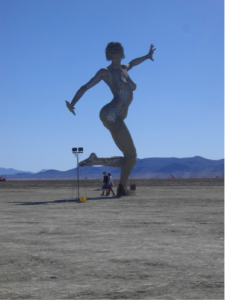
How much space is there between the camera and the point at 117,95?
22.3m

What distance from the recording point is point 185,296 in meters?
4.27

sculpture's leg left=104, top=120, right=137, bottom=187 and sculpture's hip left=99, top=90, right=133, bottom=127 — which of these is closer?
sculpture's hip left=99, top=90, right=133, bottom=127

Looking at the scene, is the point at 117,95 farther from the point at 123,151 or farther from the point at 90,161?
the point at 90,161

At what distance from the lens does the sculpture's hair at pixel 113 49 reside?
22531 millimetres

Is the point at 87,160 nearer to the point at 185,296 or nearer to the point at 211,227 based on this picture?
the point at 211,227

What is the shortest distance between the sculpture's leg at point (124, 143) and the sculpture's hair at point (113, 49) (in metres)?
3.31

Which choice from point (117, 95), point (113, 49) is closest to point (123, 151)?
point (117, 95)

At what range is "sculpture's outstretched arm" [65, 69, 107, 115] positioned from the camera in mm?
21500

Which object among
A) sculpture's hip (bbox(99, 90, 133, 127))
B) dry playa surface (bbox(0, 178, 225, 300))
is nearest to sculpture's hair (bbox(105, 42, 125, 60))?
sculpture's hip (bbox(99, 90, 133, 127))

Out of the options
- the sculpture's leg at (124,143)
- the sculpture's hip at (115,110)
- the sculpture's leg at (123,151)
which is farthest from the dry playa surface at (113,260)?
the sculpture's leg at (124,143)

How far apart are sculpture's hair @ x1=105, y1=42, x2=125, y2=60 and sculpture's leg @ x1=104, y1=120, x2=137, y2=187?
331cm

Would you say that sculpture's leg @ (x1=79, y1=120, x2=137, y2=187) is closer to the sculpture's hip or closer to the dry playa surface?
the sculpture's hip

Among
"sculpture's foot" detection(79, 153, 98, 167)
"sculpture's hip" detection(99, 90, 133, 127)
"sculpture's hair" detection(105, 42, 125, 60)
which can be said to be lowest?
"sculpture's foot" detection(79, 153, 98, 167)

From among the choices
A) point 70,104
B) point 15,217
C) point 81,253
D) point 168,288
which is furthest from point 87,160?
point 168,288
